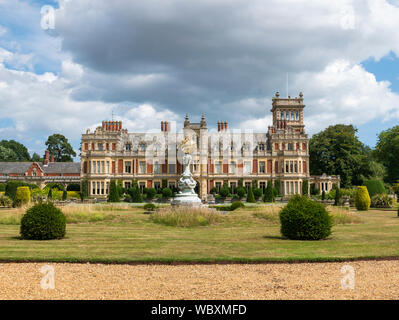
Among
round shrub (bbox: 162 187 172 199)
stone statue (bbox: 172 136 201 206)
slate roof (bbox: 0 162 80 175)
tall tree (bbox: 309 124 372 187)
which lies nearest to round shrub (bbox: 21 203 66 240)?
stone statue (bbox: 172 136 201 206)

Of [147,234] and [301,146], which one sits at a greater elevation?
[301,146]

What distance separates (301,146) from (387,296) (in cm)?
5193

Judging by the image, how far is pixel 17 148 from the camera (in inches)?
3780

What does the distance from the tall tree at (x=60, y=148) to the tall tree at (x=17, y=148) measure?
11.7 meters

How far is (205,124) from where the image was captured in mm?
57375

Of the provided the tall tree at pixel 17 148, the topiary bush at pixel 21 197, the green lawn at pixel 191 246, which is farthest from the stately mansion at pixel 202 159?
the tall tree at pixel 17 148

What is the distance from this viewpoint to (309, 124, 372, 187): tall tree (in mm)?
61656

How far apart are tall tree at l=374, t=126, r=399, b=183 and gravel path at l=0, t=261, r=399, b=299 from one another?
51327mm

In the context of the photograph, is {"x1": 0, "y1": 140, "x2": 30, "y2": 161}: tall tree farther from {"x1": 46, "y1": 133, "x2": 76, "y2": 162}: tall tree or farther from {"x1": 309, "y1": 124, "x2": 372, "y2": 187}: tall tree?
{"x1": 309, "y1": 124, "x2": 372, "y2": 187}: tall tree

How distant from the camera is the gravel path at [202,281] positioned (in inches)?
295

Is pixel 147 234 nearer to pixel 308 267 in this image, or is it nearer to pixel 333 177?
pixel 308 267

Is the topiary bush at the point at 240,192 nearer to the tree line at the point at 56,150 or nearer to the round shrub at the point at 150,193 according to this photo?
the round shrub at the point at 150,193
